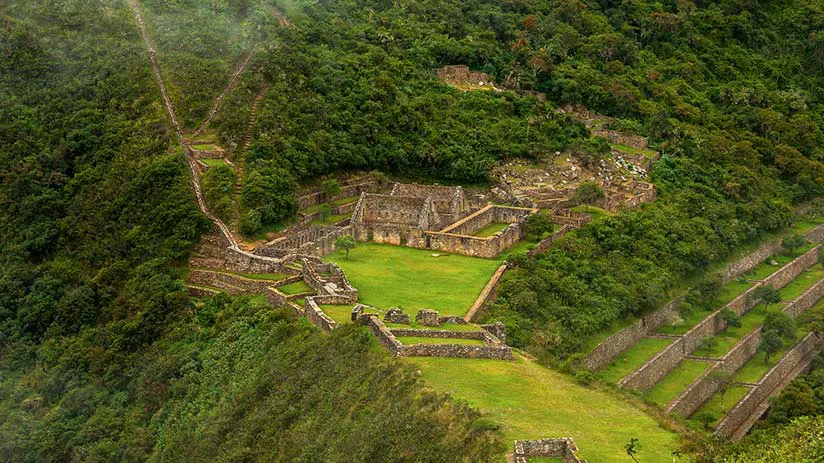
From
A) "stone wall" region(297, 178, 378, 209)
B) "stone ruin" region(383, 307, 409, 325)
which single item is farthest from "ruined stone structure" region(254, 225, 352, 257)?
"stone ruin" region(383, 307, 409, 325)

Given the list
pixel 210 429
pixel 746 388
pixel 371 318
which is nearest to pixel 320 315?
pixel 371 318

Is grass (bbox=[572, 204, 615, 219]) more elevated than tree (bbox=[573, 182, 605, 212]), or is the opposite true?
tree (bbox=[573, 182, 605, 212])

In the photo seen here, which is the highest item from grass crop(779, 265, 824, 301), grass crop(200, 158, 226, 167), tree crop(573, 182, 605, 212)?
grass crop(200, 158, 226, 167)

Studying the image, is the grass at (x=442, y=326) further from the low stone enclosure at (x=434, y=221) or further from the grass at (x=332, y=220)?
the grass at (x=332, y=220)

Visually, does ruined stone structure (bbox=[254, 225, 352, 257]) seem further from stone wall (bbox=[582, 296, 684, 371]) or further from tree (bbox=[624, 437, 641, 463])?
tree (bbox=[624, 437, 641, 463])

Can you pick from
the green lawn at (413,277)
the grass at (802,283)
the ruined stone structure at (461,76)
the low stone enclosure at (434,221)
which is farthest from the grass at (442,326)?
the ruined stone structure at (461,76)

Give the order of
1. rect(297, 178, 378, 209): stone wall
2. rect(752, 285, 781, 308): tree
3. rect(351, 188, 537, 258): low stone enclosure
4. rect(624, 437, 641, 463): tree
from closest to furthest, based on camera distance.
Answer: rect(624, 437, 641, 463): tree → rect(351, 188, 537, 258): low stone enclosure → rect(297, 178, 378, 209): stone wall → rect(752, 285, 781, 308): tree

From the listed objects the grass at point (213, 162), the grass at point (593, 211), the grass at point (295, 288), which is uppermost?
the grass at point (213, 162)
